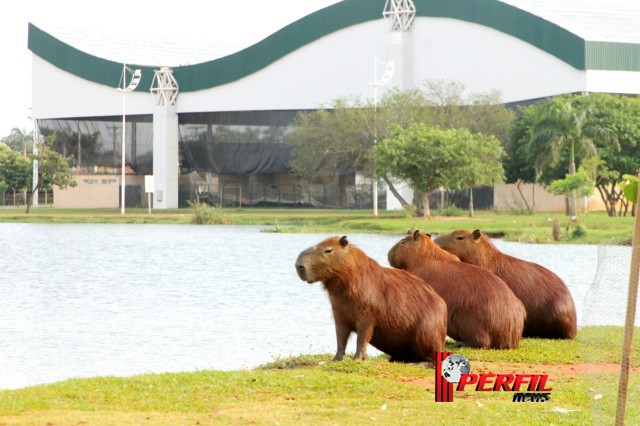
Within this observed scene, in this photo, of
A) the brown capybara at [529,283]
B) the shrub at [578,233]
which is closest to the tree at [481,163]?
the shrub at [578,233]

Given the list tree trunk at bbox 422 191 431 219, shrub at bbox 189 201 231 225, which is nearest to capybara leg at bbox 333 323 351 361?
tree trunk at bbox 422 191 431 219

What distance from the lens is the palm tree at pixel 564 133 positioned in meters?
47.0

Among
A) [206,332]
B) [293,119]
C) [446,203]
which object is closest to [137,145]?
[293,119]

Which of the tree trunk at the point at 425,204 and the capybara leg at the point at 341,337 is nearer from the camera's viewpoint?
the capybara leg at the point at 341,337

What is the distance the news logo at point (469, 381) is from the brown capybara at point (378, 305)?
993 millimetres

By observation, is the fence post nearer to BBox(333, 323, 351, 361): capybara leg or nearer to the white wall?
BBox(333, 323, 351, 361): capybara leg

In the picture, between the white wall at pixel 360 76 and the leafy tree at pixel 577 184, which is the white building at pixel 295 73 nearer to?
the white wall at pixel 360 76

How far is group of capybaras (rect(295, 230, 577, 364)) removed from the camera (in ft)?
29.3

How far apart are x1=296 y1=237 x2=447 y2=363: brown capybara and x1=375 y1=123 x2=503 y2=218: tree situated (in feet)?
130

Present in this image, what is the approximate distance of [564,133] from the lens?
47312 millimetres

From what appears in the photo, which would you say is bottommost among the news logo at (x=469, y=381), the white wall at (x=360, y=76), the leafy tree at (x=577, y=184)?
the news logo at (x=469, y=381)

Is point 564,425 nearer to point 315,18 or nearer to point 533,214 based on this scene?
point 533,214

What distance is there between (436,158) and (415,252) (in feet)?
128

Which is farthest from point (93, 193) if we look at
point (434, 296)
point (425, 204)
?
point (434, 296)
